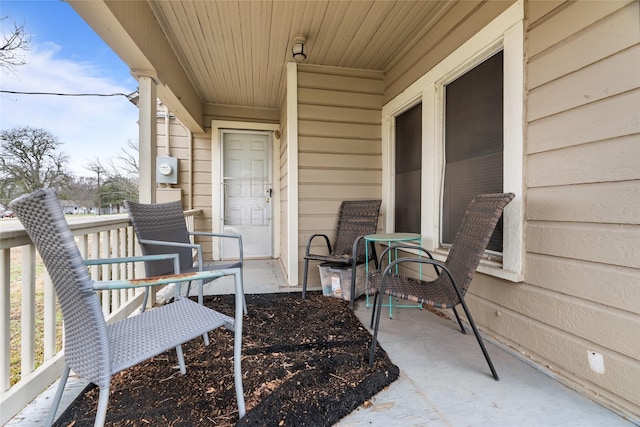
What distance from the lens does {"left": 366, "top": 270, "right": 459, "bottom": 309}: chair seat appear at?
150cm

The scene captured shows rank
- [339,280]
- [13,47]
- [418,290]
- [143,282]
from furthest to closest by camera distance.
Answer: [339,280], [13,47], [418,290], [143,282]

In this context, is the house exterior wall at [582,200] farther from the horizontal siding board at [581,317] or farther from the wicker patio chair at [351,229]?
the wicker patio chair at [351,229]

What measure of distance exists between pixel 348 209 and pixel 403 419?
210 cm

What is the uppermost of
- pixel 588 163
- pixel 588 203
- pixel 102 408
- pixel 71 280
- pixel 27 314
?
pixel 588 163

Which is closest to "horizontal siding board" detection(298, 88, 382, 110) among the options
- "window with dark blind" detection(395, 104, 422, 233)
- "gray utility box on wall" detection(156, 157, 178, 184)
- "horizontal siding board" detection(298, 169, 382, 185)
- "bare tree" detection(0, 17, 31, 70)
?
"window with dark blind" detection(395, 104, 422, 233)

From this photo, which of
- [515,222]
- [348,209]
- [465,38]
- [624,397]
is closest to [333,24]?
[465,38]

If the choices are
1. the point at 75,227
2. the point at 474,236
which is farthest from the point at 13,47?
the point at 474,236

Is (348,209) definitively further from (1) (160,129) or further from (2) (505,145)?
(1) (160,129)

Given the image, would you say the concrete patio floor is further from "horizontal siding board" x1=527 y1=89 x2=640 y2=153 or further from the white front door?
the white front door

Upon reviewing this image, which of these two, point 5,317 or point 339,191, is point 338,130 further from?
point 5,317

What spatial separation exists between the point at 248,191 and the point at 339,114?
2.16 metres

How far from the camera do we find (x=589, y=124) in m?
1.30

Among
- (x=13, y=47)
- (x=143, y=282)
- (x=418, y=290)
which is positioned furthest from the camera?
(x=13, y=47)

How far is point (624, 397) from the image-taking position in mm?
1186
